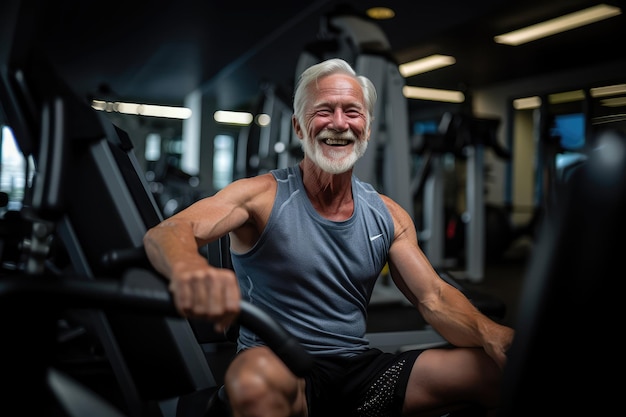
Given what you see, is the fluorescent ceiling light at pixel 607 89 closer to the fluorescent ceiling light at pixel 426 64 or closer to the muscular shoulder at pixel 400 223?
the muscular shoulder at pixel 400 223

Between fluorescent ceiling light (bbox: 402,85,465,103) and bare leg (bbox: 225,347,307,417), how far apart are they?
25.2 ft

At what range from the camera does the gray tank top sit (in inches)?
47.3

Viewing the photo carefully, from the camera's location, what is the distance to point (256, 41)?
6188mm

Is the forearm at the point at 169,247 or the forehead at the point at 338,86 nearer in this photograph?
the forearm at the point at 169,247

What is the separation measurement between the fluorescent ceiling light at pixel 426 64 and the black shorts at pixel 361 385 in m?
5.75

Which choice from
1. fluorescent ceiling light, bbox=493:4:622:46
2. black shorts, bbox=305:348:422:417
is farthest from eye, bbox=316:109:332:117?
fluorescent ceiling light, bbox=493:4:622:46

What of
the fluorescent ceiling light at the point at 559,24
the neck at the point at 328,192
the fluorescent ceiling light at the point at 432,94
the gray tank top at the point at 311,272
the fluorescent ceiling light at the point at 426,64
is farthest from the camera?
the fluorescent ceiling light at the point at 432,94

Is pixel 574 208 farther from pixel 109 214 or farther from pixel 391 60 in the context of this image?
pixel 391 60

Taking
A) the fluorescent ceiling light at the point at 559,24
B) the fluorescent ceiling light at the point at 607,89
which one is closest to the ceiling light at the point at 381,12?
the fluorescent ceiling light at the point at 559,24

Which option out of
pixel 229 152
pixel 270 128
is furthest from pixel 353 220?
pixel 229 152

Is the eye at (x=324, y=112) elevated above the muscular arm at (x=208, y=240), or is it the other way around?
the eye at (x=324, y=112)

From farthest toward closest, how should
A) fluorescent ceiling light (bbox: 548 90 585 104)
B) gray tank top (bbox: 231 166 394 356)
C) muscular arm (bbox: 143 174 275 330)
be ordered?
fluorescent ceiling light (bbox: 548 90 585 104)
gray tank top (bbox: 231 166 394 356)
muscular arm (bbox: 143 174 275 330)

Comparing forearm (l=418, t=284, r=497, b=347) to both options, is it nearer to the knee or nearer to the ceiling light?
the knee

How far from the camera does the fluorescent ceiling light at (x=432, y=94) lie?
8.40 metres
